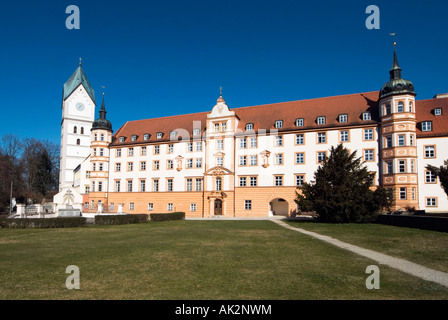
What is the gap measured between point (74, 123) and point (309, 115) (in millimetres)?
50274

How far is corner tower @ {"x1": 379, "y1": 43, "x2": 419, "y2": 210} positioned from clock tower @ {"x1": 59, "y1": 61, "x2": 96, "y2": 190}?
190 feet

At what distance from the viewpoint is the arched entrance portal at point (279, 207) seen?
40.1 metres

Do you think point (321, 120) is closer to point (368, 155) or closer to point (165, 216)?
point (368, 155)

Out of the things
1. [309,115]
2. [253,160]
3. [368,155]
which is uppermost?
[309,115]

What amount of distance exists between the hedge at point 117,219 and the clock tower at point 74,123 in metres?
42.8

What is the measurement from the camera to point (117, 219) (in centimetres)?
2798

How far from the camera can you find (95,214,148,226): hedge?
2695cm

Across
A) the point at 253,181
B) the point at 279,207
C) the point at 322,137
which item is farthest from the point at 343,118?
the point at 279,207

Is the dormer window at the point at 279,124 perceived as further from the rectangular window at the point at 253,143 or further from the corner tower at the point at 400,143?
the corner tower at the point at 400,143

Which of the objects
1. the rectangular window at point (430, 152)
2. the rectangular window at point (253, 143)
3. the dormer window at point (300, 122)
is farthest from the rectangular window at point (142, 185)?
the rectangular window at point (430, 152)

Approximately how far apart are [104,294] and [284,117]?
119 ft
